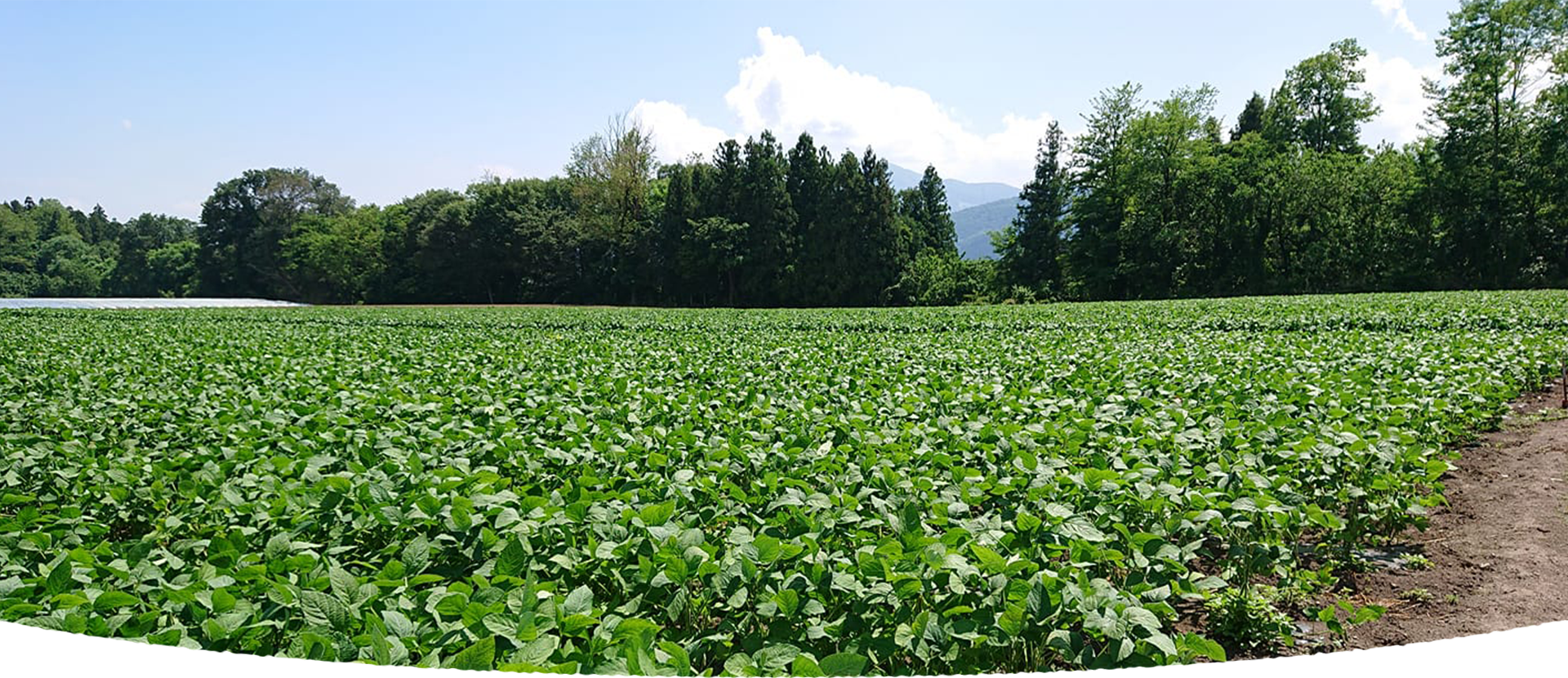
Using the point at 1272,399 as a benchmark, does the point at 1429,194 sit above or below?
above

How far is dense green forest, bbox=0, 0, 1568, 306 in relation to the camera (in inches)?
1428

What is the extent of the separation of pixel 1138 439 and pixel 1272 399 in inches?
87.3

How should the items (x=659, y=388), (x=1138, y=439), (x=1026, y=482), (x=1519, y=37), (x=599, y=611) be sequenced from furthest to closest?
(x=1519, y=37), (x=659, y=388), (x=1138, y=439), (x=1026, y=482), (x=599, y=611)

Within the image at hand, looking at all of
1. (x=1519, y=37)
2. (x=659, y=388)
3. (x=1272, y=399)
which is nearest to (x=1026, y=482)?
(x=1272, y=399)

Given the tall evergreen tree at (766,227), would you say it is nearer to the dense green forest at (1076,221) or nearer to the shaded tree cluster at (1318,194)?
the dense green forest at (1076,221)

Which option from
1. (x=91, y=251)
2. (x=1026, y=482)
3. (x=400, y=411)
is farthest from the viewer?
(x=91, y=251)

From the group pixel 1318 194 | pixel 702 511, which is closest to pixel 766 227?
pixel 1318 194

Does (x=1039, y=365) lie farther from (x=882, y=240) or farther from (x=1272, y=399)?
(x=882, y=240)

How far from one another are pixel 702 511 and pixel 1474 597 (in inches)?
142

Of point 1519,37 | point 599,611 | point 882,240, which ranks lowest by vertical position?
point 599,611

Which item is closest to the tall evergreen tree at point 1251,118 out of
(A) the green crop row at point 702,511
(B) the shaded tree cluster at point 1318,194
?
(B) the shaded tree cluster at point 1318,194

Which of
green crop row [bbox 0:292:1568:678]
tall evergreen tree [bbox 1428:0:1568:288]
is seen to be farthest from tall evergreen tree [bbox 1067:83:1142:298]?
A: green crop row [bbox 0:292:1568:678]

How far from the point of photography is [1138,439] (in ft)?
15.1

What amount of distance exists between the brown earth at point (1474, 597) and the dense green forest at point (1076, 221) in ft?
132
